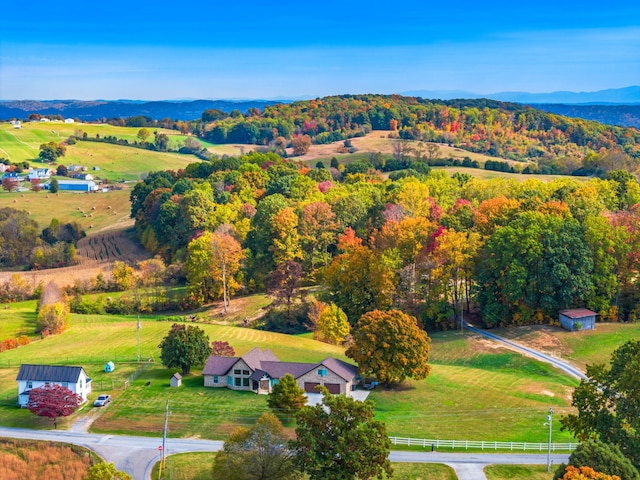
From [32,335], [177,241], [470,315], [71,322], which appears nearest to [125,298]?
[71,322]

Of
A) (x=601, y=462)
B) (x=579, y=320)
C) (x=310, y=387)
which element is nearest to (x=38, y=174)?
(x=310, y=387)

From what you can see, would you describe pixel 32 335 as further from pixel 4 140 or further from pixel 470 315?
pixel 4 140

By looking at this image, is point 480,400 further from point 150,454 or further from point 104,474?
point 104,474

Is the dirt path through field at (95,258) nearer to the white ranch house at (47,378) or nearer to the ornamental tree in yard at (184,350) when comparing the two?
the ornamental tree in yard at (184,350)

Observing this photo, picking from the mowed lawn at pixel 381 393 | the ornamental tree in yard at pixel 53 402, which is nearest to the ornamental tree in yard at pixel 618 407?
the mowed lawn at pixel 381 393

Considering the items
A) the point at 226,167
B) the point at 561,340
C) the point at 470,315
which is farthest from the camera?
the point at 226,167

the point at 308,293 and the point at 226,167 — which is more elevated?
the point at 226,167

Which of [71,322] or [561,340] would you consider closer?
[561,340]
